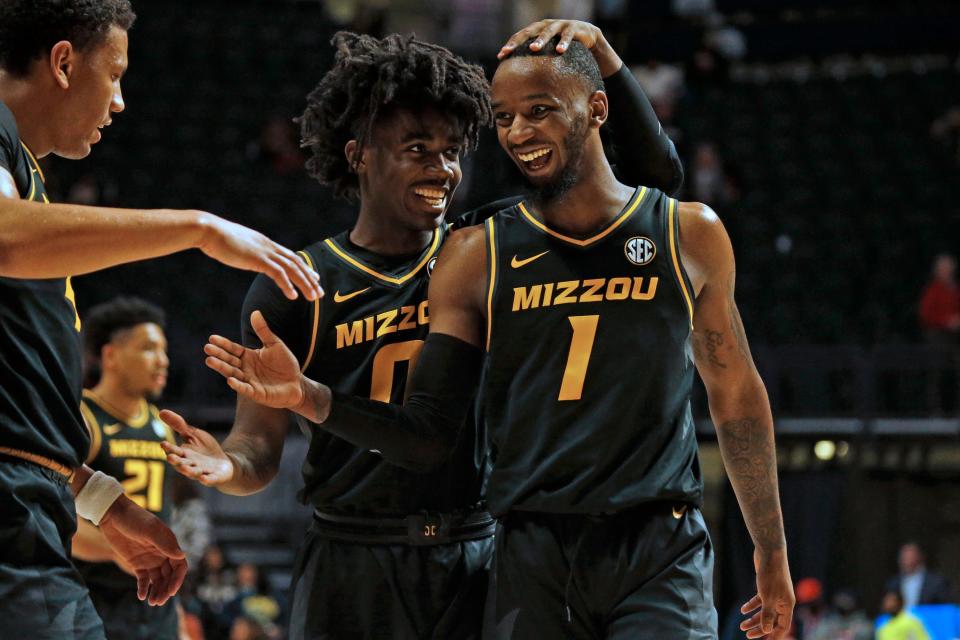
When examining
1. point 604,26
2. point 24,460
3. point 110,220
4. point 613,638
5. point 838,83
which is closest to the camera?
point 110,220

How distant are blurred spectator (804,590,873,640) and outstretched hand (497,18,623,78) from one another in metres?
8.29

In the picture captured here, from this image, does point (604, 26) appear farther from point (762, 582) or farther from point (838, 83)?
point (762, 582)

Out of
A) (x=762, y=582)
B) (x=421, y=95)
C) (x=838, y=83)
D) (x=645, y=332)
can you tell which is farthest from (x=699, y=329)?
(x=838, y=83)

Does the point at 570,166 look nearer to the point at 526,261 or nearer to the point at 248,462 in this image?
the point at 526,261

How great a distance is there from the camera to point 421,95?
Result: 163 inches

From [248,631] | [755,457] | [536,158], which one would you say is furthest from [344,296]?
[248,631]

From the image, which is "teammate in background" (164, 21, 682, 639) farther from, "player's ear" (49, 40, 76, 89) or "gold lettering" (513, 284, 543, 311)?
"player's ear" (49, 40, 76, 89)

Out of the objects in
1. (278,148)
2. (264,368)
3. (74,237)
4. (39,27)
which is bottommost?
(264,368)

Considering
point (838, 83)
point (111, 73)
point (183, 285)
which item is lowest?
point (183, 285)

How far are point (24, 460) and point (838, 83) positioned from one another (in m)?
14.6

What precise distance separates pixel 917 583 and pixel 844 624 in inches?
31.6

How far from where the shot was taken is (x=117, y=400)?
6672 millimetres

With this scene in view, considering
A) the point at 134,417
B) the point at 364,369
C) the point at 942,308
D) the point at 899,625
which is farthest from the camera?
the point at 942,308

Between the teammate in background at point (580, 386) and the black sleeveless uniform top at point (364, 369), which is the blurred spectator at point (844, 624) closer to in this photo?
the teammate in background at point (580, 386)
